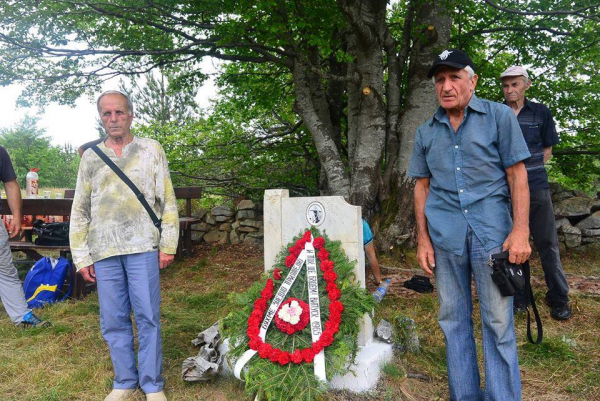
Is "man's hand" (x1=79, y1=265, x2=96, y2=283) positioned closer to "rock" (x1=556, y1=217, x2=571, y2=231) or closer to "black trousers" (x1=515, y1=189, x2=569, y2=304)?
"black trousers" (x1=515, y1=189, x2=569, y2=304)

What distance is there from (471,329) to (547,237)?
6.53ft

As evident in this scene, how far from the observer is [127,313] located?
319 centimetres

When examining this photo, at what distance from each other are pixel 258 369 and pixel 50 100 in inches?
291

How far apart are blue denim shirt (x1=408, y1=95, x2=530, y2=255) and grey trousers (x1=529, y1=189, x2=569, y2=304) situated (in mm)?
1837

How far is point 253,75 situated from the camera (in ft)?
30.6

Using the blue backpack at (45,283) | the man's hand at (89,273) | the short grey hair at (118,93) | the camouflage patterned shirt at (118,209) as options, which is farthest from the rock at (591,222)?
the blue backpack at (45,283)

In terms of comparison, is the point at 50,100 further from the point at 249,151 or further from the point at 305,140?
the point at 305,140

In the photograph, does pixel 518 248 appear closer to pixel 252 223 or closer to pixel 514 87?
pixel 514 87

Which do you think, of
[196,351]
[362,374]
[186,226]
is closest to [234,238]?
[186,226]

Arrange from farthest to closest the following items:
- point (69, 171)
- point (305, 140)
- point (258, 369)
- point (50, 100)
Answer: point (69, 171), point (305, 140), point (50, 100), point (258, 369)

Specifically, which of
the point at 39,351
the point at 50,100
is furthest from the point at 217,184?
the point at 39,351

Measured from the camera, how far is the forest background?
21.2 ft

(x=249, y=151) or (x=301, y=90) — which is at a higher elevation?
(x=301, y=90)

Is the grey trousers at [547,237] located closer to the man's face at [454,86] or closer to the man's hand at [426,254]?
the man's hand at [426,254]
